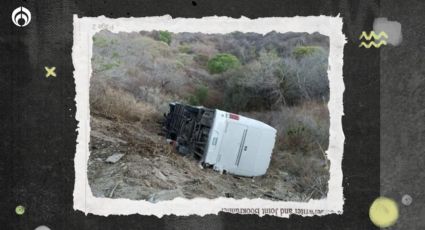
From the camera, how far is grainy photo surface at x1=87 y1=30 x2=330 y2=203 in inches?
→ 119

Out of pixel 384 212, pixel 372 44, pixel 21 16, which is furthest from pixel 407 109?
pixel 21 16

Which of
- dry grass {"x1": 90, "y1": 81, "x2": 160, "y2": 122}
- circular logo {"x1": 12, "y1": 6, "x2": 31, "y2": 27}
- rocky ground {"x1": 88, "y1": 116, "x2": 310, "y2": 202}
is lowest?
rocky ground {"x1": 88, "y1": 116, "x2": 310, "y2": 202}

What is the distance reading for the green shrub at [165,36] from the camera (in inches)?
121

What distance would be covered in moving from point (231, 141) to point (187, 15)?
1.01 m

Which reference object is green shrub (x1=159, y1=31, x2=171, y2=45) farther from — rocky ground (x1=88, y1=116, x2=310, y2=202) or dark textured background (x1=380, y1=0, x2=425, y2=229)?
dark textured background (x1=380, y1=0, x2=425, y2=229)

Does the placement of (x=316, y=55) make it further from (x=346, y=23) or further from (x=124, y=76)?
(x=124, y=76)

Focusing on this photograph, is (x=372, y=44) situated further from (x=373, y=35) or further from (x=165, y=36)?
(x=165, y=36)

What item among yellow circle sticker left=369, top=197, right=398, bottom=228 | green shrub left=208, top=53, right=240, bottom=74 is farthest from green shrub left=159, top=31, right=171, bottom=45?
yellow circle sticker left=369, top=197, right=398, bottom=228

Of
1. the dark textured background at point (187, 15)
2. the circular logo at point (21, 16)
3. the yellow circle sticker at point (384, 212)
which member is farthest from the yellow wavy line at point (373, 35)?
the circular logo at point (21, 16)

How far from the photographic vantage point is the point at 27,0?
3076mm

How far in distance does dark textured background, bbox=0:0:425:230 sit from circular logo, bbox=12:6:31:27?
1.5 inches

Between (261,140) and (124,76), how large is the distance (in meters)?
1.15

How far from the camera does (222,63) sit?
3084 millimetres

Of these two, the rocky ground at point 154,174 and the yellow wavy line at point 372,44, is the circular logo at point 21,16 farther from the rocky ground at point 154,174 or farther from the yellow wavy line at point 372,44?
the yellow wavy line at point 372,44
